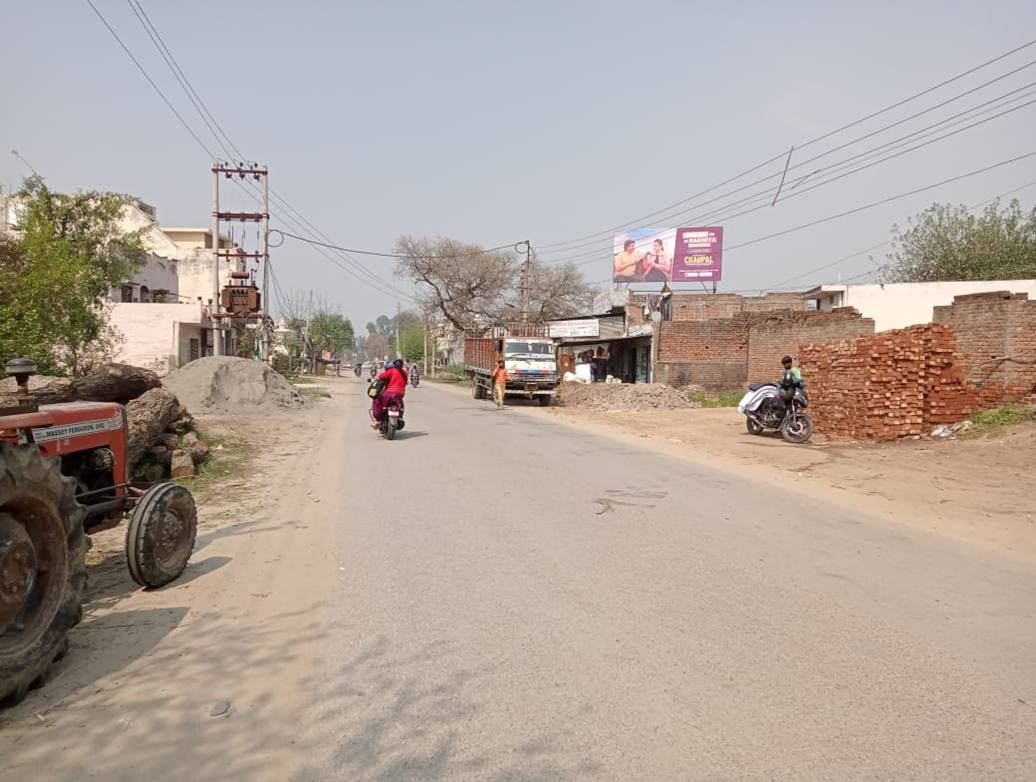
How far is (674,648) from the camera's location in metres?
4.24

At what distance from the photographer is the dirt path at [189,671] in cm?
313

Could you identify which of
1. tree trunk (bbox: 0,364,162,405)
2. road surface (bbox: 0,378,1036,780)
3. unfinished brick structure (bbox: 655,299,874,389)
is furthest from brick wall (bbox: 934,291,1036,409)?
tree trunk (bbox: 0,364,162,405)

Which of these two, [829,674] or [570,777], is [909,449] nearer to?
[829,674]

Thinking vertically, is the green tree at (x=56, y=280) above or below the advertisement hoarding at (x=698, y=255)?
below

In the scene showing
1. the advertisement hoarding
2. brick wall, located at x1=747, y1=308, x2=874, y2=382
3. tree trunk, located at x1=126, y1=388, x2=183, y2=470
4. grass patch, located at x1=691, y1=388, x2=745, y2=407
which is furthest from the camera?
the advertisement hoarding

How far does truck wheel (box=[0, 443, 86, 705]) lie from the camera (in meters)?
3.70

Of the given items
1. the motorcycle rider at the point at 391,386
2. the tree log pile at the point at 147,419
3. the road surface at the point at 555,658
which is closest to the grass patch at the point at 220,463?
the tree log pile at the point at 147,419

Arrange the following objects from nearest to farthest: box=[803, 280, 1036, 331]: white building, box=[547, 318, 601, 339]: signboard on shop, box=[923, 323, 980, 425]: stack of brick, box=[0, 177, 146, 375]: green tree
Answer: box=[923, 323, 980, 425]: stack of brick < box=[0, 177, 146, 375]: green tree < box=[803, 280, 1036, 331]: white building < box=[547, 318, 601, 339]: signboard on shop

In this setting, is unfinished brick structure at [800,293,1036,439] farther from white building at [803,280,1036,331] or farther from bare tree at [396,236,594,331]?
bare tree at [396,236,594,331]

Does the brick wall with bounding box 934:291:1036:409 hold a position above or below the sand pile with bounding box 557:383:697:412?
above

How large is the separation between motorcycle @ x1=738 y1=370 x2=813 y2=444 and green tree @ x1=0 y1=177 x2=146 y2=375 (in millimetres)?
15504

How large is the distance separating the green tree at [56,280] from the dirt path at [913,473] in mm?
13109

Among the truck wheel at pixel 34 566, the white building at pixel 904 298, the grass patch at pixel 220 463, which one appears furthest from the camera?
the white building at pixel 904 298

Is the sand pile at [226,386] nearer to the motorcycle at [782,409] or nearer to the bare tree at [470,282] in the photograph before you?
the motorcycle at [782,409]
